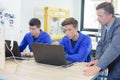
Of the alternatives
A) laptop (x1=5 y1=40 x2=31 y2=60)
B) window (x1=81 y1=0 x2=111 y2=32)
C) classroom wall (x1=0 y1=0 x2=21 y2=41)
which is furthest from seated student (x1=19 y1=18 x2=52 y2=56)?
window (x1=81 y1=0 x2=111 y2=32)

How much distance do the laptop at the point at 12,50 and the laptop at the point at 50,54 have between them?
30 centimetres

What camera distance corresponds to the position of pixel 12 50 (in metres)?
2.34

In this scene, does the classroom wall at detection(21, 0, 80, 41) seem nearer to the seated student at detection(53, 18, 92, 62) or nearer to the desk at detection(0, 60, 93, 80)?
the seated student at detection(53, 18, 92, 62)

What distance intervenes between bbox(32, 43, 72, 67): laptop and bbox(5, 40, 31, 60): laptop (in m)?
0.30

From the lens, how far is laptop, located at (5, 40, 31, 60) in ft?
7.50

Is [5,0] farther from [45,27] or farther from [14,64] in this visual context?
[14,64]

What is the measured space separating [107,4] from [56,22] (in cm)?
252

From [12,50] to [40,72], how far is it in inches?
27.4

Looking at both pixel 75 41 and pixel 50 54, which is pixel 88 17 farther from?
pixel 50 54

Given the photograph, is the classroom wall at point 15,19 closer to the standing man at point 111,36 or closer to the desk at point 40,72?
the desk at point 40,72

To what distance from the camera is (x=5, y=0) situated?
3135mm

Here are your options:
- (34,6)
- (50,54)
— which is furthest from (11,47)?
(34,6)

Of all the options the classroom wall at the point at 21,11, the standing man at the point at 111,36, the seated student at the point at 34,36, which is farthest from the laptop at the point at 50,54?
the classroom wall at the point at 21,11

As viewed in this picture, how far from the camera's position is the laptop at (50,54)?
1935mm
